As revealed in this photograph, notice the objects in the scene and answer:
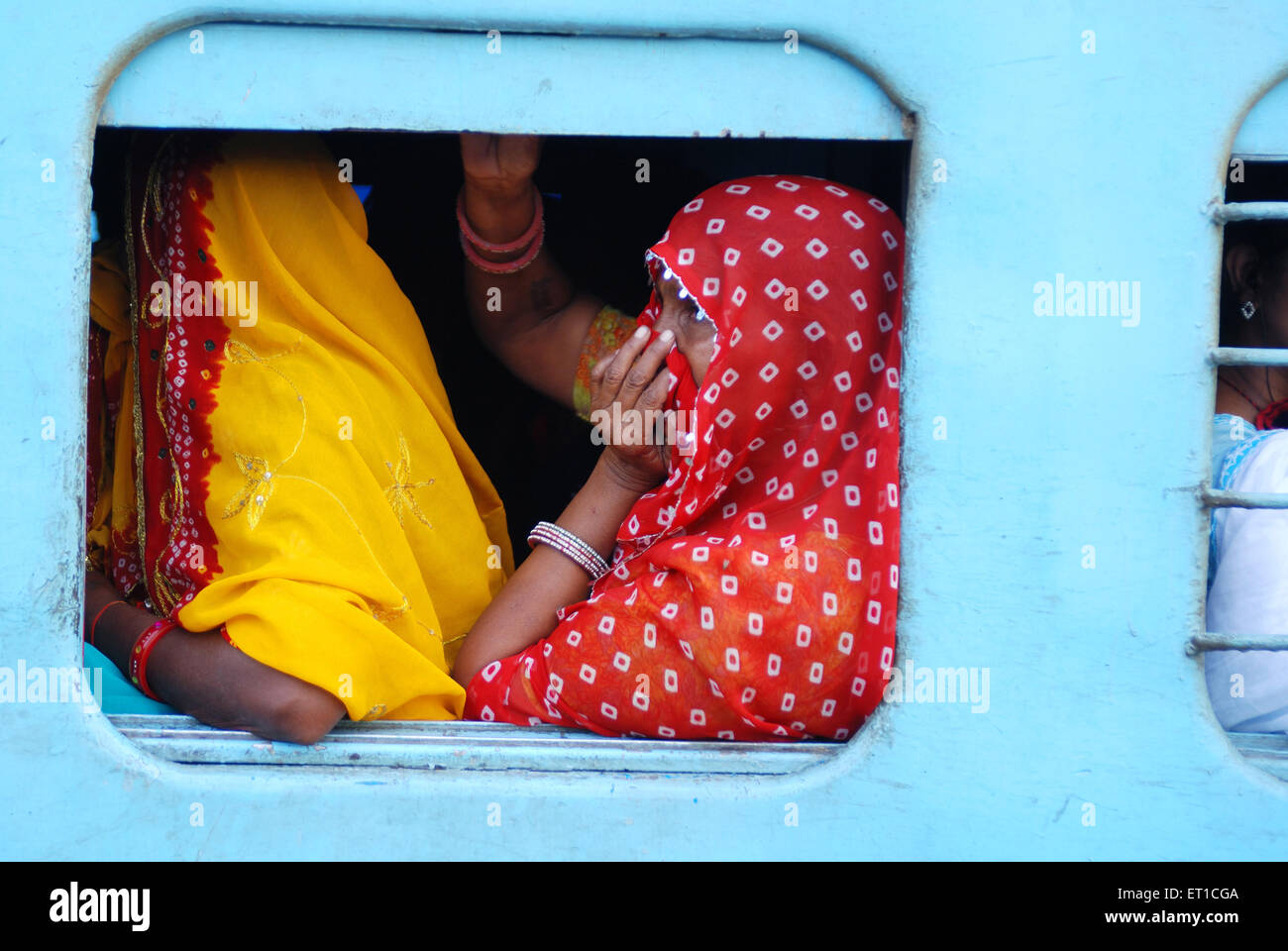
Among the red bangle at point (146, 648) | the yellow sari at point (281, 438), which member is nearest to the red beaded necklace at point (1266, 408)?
the yellow sari at point (281, 438)

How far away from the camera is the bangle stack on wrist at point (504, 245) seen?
5.93 ft

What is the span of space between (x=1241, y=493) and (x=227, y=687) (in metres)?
1.26

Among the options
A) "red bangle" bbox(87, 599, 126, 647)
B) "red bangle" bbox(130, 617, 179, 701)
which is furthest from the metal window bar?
"red bangle" bbox(87, 599, 126, 647)

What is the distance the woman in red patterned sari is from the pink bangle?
0.03m

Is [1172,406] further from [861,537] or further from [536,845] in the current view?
[536,845]

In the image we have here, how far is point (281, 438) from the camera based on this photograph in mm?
1590

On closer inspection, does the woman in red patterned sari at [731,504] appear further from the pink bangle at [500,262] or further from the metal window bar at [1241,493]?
the metal window bar at [1241,493]

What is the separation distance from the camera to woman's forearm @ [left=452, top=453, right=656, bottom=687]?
1716mm

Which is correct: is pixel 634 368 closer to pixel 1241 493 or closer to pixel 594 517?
pixel 594 517

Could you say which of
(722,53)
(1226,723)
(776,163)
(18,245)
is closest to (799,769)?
(1226,723)

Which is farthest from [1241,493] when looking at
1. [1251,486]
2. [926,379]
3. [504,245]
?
[504,245]

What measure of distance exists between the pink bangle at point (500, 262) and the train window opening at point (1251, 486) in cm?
98

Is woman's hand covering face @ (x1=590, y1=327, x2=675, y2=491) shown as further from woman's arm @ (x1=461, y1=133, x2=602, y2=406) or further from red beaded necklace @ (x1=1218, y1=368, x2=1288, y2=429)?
red beaded necklace @ (x1=1218, y1=368, x2=1288, y2=429)

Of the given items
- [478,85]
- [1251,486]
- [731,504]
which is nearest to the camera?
[478,85]
